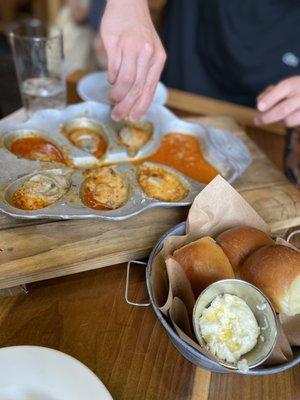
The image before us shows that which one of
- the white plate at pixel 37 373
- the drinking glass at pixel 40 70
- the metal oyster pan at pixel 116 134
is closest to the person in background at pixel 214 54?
the metal oyster pan at pixel 116 134

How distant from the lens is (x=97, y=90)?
1.79 metres

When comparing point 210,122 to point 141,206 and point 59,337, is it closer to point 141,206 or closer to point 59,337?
point 141,206

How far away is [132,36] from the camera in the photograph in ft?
4.13

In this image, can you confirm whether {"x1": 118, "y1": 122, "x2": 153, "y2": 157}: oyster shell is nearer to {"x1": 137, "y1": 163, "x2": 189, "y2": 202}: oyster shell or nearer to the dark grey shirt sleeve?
{"x1": 137, "y1": 163, "x2": 189, "y2": 202}: oyster shell

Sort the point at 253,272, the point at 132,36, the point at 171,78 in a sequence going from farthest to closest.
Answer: the point at 171,78
the point at 132,36
the point at 253,272

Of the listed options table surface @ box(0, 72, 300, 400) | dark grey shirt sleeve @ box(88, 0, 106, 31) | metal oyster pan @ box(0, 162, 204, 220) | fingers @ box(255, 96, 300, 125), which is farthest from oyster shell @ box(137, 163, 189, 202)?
dark grey shirt sleeve @ box(88, 0, 106, 31)

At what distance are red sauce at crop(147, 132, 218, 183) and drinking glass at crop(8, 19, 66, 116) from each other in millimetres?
488

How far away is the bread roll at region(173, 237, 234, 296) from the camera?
973mm

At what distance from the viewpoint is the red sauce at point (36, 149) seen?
136cm

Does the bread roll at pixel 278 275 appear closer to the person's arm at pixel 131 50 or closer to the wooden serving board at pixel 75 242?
the wooden serving board at pixel 75 242

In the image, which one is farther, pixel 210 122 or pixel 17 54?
pixel 210 122

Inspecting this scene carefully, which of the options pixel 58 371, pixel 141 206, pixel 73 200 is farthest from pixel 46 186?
pixel 58 371

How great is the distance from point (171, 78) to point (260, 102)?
1.04 meters

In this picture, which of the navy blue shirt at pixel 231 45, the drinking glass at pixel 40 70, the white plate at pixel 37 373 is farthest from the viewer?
the navy blue shirt at pixel 231 45
